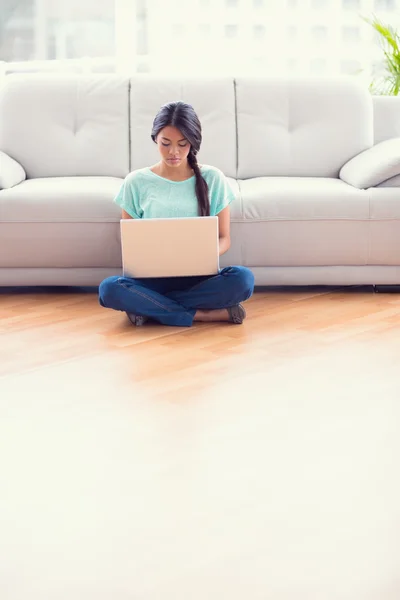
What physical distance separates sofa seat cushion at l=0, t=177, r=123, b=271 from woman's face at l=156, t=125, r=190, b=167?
444 millimetres

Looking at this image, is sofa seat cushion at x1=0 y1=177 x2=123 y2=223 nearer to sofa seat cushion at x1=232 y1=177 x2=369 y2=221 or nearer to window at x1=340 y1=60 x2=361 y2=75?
sofa seat cushion at x1=232 y1=177 x2=369 y2=221

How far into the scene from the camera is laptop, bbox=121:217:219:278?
2.73 m

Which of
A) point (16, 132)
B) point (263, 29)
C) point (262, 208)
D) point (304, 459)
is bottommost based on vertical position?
point (304, 459)

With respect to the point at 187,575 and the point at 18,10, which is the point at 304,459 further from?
the point at 18,10

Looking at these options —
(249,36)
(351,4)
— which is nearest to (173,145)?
(249,36)

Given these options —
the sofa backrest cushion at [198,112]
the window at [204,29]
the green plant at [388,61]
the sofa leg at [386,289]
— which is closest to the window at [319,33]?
the green plant at [388,61]

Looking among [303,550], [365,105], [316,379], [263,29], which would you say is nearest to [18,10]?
[263,29]

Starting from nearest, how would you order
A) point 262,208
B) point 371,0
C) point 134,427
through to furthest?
point 134,427
point 262,208
point 371,0

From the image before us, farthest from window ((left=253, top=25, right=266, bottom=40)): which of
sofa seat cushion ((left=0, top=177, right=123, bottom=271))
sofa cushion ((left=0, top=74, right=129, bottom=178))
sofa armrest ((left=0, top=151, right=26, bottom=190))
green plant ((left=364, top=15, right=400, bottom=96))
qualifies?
sofa seat cushion ((left=0, top=177, right=123, bottom=271))

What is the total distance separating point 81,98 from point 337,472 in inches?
103

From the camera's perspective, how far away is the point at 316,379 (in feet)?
7.47

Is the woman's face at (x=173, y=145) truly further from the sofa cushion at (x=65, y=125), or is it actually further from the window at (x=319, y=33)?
the window at (x=319, y=33)

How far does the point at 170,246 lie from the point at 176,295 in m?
0.22

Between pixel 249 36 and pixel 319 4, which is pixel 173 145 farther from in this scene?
pixel 319 4
